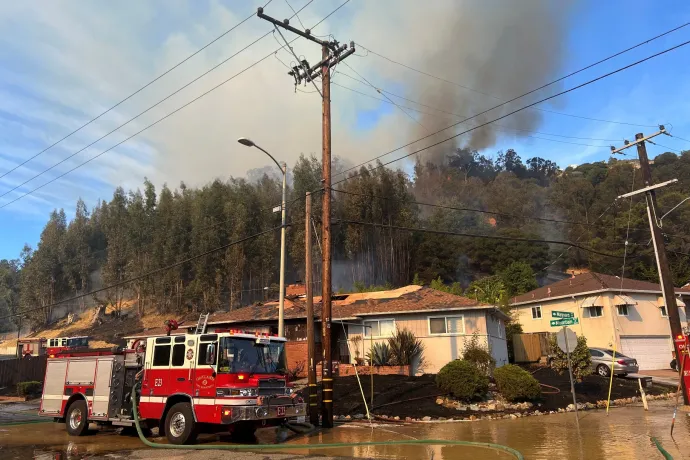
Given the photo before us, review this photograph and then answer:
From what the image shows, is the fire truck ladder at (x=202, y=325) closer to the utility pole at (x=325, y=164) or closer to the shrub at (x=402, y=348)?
the utility pole at (x=325, y=164)

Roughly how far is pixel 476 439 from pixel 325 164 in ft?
27.4

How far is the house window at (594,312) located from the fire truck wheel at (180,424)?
31811 millimetres

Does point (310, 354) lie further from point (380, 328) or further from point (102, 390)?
point (380, 328)

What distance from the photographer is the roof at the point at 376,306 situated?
77.3 ft

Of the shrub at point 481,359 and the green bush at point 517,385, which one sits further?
the shrub at point 481,359

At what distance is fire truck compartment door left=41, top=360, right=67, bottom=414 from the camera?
545 inches

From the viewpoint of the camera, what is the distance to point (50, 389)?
14180 millimetres

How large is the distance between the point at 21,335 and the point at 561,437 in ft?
274

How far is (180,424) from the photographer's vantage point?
1098 centimetres

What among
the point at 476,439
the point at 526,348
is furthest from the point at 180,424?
the point at 526,348

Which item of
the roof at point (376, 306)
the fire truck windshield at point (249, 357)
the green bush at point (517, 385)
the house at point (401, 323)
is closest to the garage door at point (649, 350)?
the house at point (401, 323)

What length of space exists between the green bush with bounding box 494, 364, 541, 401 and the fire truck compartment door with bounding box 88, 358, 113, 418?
11977mm

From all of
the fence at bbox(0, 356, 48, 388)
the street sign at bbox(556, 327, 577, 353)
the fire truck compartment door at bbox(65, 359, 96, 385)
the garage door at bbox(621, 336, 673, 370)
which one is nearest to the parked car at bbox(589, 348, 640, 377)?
the garage door at bbox(621, 336, 673, 370)

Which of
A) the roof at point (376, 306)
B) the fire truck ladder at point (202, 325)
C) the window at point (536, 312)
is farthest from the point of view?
the window at point (536, 312)
